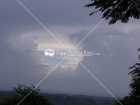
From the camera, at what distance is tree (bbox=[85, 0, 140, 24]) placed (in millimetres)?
10077

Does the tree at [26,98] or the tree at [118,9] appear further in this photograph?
the tree at [26,98]

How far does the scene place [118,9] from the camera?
10852mm

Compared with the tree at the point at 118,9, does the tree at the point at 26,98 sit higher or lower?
higher

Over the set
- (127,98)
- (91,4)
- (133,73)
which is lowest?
(133,73)

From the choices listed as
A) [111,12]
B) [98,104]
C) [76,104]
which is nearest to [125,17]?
[111,12]

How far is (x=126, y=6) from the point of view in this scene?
10.5 meters

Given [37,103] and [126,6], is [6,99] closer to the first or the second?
[37,103]

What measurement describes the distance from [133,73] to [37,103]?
30.4 meters

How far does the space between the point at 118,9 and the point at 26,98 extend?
3082 centimetres

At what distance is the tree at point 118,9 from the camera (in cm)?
1008

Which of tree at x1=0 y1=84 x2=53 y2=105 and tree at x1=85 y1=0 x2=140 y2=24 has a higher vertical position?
tree at x1=0 y1=84 x2=53 y2=105

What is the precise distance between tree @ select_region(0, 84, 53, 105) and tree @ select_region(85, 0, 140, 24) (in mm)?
29362

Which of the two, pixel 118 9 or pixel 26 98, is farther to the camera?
pixel 26 98

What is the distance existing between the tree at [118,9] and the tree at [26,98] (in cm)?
2936
